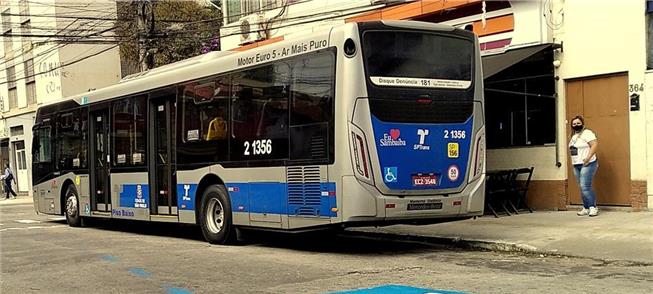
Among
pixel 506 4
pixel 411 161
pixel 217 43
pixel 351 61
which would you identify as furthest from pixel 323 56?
pixel 217 43

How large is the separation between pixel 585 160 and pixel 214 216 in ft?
22.1

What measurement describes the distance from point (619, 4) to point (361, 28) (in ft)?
21.3

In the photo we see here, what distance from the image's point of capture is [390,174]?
9102 mm

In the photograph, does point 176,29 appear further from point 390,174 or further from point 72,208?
point 390,174

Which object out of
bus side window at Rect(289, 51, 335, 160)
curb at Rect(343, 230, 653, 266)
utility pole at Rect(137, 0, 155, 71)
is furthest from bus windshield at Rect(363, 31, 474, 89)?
utility pole at Rect(137, 0, 155, 71)

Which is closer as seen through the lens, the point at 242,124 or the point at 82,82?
the point at 242,124

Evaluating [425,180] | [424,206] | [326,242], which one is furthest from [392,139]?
[326,242]

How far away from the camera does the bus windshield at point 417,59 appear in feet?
30.0

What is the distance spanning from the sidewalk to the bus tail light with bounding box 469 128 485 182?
109 centimetres

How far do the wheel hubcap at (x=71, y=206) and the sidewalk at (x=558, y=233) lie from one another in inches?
300

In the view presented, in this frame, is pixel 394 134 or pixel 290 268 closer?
pixel 290 268

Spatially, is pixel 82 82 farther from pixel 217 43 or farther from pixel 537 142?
pixel 537 142

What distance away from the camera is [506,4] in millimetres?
14492

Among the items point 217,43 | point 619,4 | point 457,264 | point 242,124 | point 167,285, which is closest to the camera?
point 167,285
